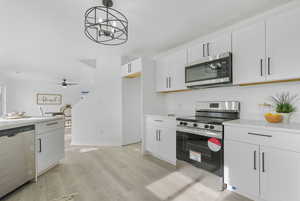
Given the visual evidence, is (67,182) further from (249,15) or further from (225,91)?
(249,15)

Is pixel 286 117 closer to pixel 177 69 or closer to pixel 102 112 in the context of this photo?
pixel 177 69

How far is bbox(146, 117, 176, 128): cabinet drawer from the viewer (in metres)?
2.52

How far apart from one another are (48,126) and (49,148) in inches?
13.8

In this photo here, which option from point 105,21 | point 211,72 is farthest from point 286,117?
point 105,21

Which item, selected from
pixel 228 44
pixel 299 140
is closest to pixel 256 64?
pixel 228 44

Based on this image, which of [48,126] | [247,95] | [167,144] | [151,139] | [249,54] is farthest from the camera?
[151,139]

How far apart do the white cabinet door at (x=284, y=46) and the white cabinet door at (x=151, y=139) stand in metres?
1.97

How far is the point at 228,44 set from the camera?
209cm

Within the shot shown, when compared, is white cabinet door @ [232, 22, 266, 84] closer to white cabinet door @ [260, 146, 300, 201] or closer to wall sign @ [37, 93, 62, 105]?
white cabinet door @ [260, 146, 300, 201]

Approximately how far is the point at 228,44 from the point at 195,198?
2.08 metres

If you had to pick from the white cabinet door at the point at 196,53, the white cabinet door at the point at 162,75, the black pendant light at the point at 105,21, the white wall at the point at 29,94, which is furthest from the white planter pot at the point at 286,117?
the white wall at the point at 29,94

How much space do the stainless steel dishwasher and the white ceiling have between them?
1.59 m

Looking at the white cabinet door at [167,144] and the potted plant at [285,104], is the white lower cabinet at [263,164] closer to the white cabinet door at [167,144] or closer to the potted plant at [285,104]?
the potted plant at [285,104]

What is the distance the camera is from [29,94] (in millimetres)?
7273
